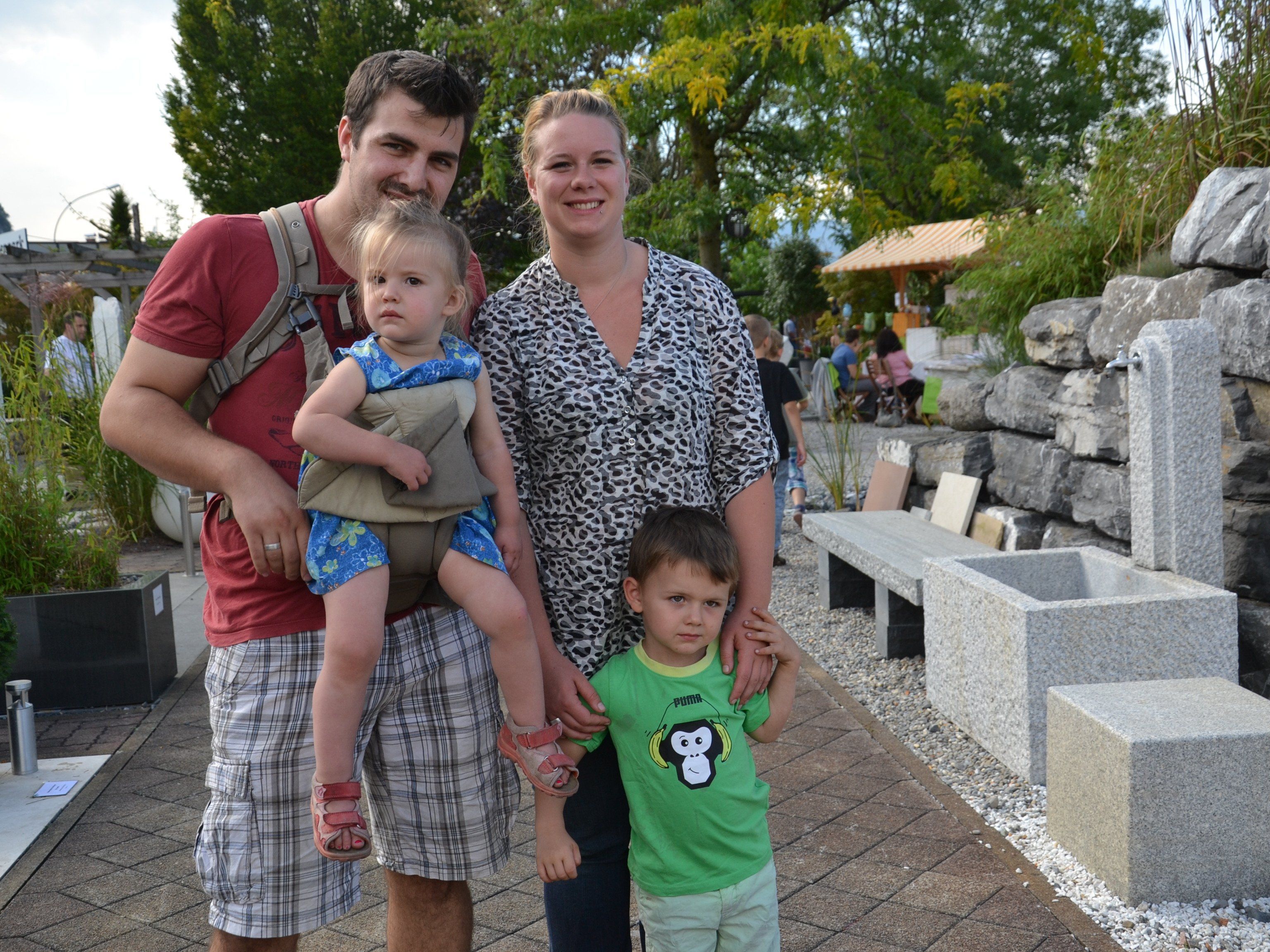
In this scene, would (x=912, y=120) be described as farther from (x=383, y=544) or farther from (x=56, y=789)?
(x=383, y=544)

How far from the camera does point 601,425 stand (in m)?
1.95

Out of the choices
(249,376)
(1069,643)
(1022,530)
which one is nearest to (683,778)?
(249,376)

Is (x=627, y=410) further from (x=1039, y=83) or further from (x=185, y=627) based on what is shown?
(x=1039, y=83)

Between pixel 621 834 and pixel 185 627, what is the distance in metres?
5.16

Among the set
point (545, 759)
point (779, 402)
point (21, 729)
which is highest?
point (779, 402)

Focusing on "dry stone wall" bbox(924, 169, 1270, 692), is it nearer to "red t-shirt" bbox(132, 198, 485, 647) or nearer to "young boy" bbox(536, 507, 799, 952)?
"young boy" bbox(536, 507, 799, 952)

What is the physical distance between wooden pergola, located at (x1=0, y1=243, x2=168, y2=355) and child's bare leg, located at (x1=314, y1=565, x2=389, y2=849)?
11845mm

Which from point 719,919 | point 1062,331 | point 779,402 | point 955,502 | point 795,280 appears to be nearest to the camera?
point 719,919

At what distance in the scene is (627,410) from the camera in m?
1.95

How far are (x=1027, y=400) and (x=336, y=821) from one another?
454 centimetres

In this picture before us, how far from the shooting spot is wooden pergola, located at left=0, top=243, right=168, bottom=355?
13336mm

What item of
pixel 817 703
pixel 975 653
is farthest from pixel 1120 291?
pixel 817 703

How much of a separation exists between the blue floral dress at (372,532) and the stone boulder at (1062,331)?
4010 millimetres

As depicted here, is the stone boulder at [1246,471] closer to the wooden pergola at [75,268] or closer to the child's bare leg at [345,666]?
the child's bare leg at [345,666]
